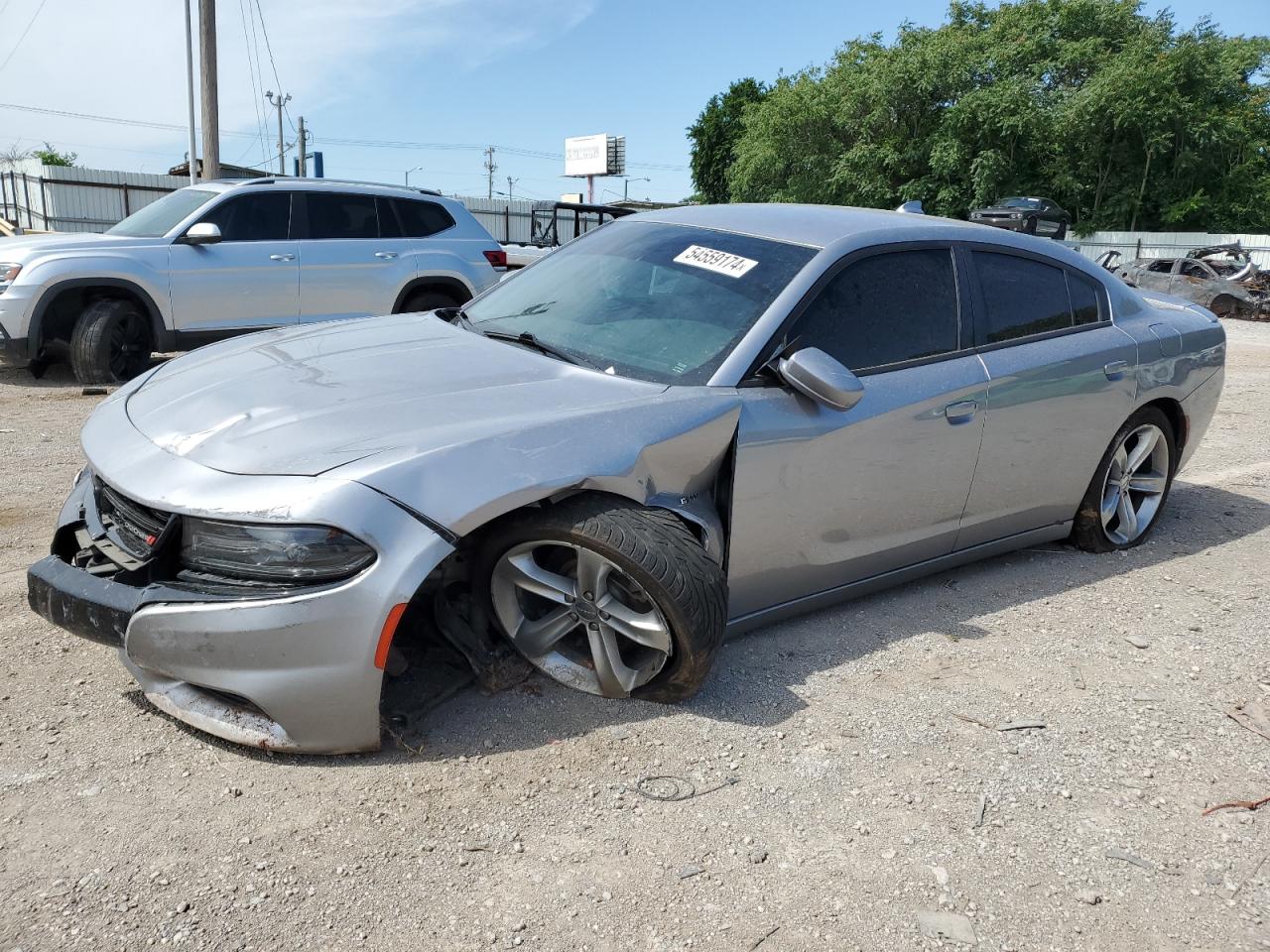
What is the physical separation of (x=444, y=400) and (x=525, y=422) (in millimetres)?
286

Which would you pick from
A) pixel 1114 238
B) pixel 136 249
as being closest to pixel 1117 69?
pixel 1114 238

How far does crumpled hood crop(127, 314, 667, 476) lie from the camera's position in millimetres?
2797

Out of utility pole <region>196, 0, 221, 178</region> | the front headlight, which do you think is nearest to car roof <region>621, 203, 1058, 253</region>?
the front headlight

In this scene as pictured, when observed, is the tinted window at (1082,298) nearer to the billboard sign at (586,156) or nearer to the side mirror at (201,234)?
the side mirror at (201,234)

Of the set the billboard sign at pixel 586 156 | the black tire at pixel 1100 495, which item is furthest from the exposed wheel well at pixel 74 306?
the billboard sign at pixel 586 156

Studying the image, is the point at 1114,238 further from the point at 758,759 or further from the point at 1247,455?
the point at 758,759

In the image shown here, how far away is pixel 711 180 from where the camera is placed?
189 ft

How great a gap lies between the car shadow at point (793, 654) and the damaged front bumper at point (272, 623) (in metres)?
0.31

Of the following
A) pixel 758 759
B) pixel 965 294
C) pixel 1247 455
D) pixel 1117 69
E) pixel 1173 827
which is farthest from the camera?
pixel 1117 69

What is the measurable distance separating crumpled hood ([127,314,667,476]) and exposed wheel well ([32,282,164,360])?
17.0ft

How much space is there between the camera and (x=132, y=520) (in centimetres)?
289

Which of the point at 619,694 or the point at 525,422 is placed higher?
the point at 525,422

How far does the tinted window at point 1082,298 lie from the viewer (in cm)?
455

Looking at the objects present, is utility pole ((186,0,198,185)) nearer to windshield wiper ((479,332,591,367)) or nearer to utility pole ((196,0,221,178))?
utility pole ((196,0,221,178))
